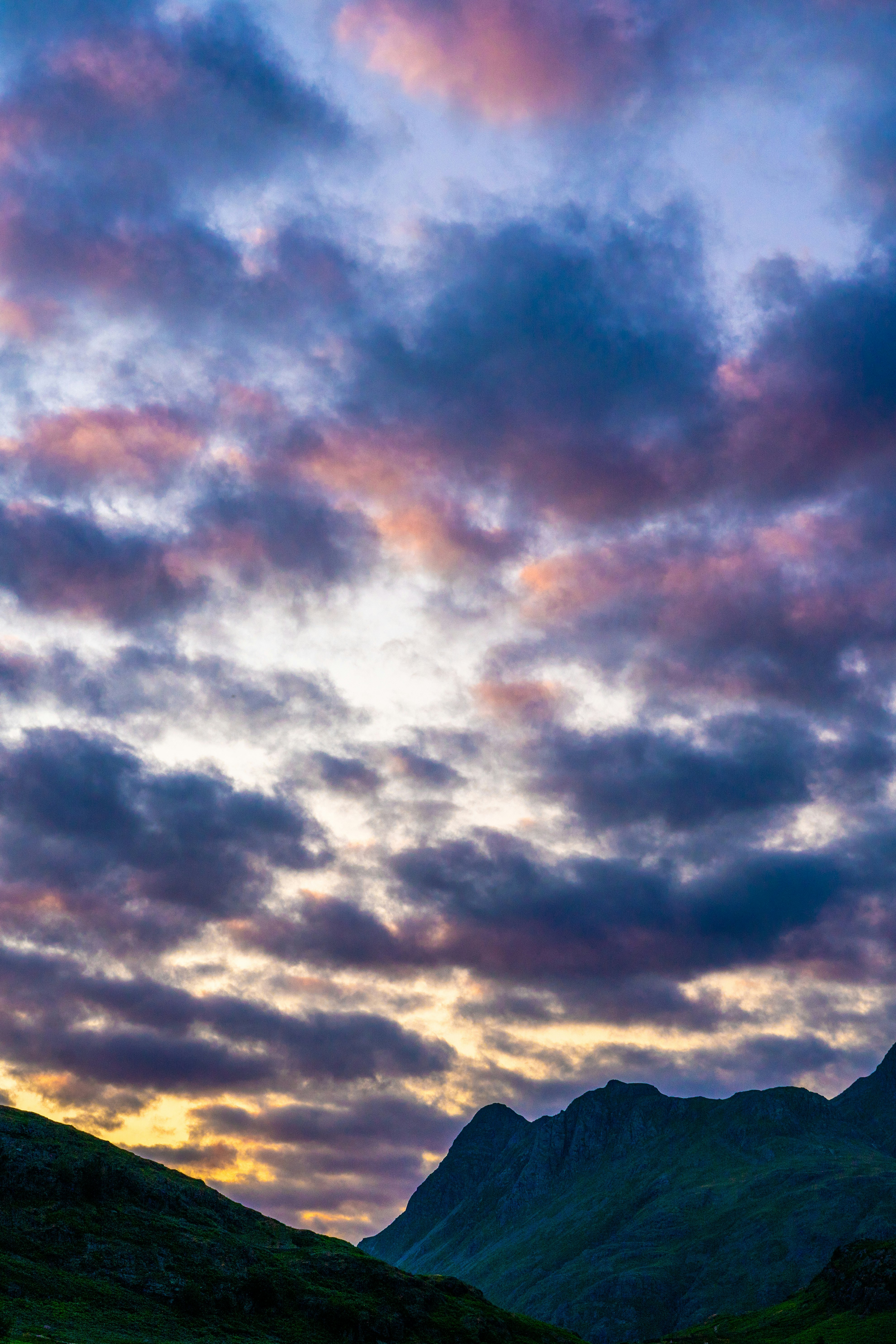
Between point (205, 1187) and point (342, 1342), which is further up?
point (205, 1187)

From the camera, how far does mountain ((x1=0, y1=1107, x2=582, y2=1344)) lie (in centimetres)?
12512

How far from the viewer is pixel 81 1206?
152 meters

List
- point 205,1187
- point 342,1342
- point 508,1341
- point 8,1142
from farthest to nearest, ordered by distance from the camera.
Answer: point 205,1187 < point 508,1341 < point 8,1142 < point 342,1342

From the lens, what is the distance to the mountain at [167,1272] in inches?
4926

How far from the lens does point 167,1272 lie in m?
143

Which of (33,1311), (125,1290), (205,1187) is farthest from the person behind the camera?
(205,1187)

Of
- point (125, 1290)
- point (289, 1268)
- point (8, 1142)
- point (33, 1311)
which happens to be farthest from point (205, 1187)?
point (33, 1311)

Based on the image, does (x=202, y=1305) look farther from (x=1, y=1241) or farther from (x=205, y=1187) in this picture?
(x=205, y=1187)

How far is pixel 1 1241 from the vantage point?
13488 centimetres

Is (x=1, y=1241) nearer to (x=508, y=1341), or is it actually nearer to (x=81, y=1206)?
(x=81, y=1206)

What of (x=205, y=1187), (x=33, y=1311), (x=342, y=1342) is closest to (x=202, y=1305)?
(x=342, y=1342)

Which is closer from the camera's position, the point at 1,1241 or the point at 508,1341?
the point at 1,1241

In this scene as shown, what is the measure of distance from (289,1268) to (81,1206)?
34.5m

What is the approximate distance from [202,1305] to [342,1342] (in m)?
20.5
